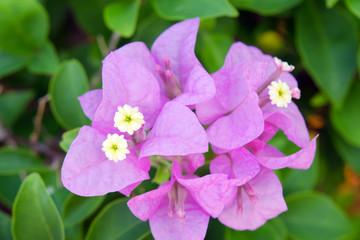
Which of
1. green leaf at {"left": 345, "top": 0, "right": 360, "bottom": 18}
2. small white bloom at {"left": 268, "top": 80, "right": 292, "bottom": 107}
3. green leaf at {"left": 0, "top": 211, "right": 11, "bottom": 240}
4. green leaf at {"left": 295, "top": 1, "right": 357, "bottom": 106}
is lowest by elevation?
green leaf at {"left": 0, "top": 211, "right": 11, "bottom": 240}

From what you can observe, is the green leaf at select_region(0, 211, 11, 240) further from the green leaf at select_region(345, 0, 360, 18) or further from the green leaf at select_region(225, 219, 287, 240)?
the green leaf at select_region(345, 0, 360, 18)

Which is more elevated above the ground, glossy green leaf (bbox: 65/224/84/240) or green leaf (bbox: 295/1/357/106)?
green leaf (bbox: 295/1/357/106)

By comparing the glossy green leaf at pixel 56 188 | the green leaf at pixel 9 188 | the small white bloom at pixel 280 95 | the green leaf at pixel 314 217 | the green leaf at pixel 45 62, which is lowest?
the green leaf at pixel 314 217

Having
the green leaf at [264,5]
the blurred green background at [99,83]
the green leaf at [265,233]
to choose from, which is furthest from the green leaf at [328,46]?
the green leaf at [265,233]

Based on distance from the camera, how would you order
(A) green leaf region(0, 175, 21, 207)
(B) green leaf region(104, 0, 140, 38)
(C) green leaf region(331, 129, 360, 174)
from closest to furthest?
(B) green leaf region(104, 0, 140, 38)
(A) green leaf region(0, 175, 21, 207)
(C) green leaf region(331, 129, 360, 174)

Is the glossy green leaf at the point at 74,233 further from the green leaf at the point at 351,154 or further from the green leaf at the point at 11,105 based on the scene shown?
the green leaf at the point at 351,154

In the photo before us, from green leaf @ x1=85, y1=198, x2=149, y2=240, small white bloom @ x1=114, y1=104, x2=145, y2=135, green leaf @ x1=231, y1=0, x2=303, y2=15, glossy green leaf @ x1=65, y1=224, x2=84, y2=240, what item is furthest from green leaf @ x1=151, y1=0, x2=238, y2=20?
glossy green leaf @ x1=65, y1=224, x2=84, y2=240

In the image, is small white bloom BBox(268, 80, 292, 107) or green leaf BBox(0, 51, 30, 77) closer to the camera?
small white bloom BBox(268, 80, 292, 107)
